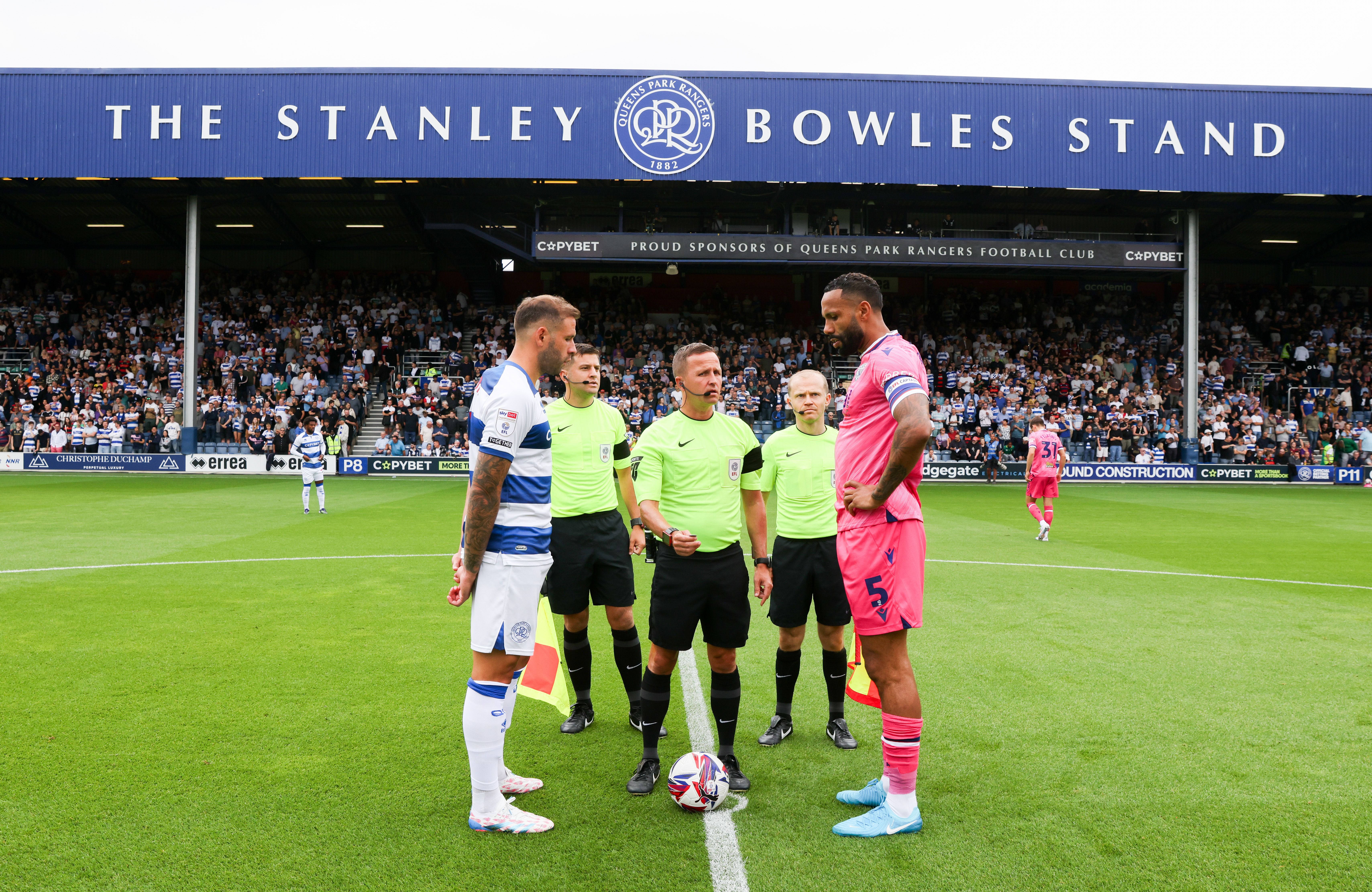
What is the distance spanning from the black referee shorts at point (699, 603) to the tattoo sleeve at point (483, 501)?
42.8 inches

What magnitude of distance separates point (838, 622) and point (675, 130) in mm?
28596

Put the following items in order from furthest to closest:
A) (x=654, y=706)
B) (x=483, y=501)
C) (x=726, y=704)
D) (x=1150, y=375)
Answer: (x=1150, y=375) < (x=726, y=704) < (x=654, y=706) < (x=483, y=501)

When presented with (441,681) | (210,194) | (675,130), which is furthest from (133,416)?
(441,681)

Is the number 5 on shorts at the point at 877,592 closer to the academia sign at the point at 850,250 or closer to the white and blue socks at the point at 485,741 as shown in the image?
the white and blue socks at the point at 485,741

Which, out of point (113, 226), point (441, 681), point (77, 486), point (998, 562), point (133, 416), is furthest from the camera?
point (113, 226)

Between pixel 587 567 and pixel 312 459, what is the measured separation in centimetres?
1409

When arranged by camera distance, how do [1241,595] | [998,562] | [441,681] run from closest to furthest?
[441,681] < [1241,595] < [998,562]

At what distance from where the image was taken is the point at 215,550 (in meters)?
12.3

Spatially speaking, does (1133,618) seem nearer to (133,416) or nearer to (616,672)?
(616,672)

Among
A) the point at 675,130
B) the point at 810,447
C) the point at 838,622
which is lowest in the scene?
the point at 838,622

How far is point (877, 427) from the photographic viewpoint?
409 cm

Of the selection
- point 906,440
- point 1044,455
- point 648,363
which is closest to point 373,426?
point 648,363

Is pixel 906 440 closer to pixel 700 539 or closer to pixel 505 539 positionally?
pixel 700 539

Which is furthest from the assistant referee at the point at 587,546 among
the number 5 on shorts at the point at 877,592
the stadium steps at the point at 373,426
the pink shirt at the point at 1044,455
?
the stadium steps at the point at 373,426
